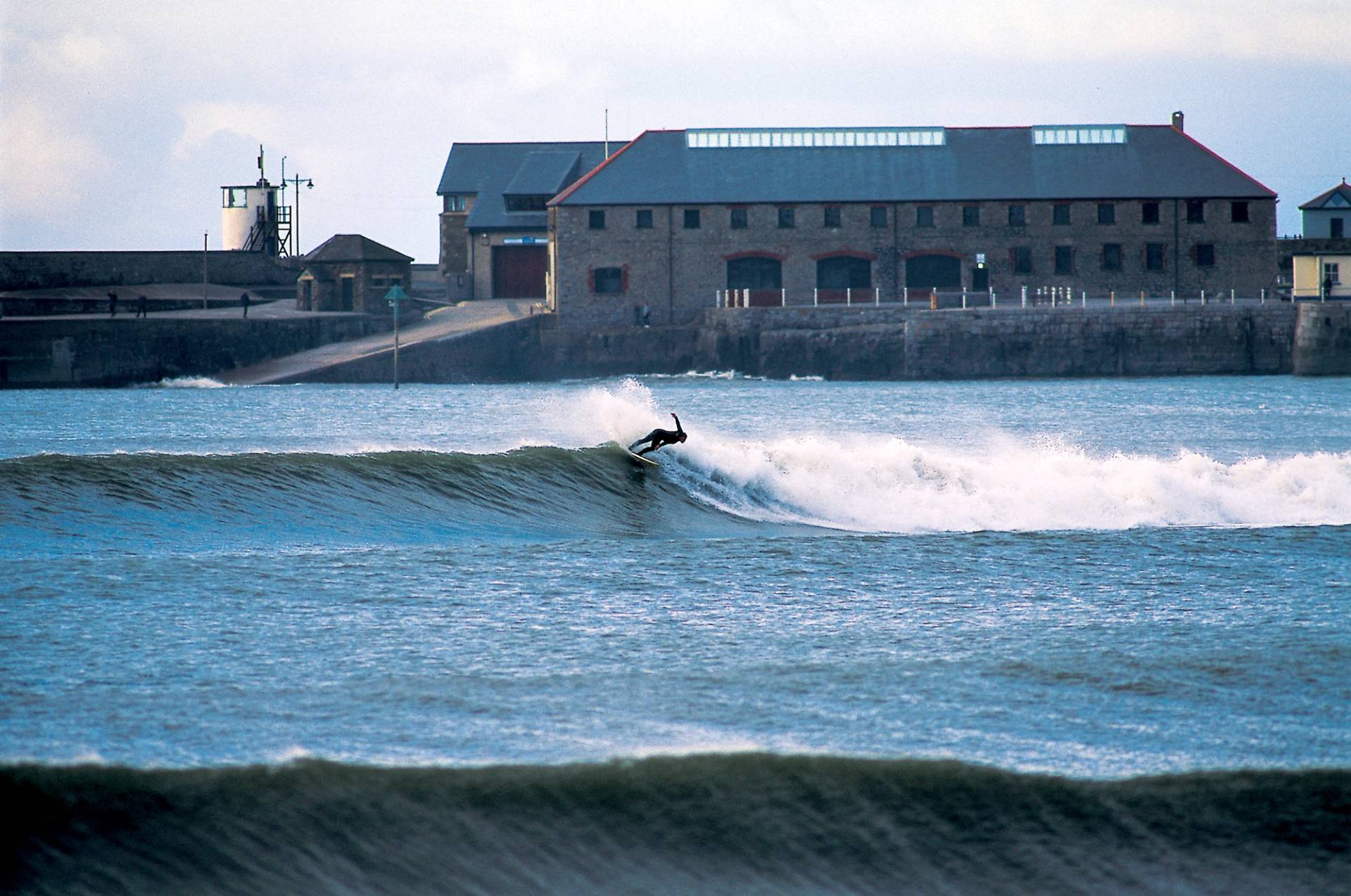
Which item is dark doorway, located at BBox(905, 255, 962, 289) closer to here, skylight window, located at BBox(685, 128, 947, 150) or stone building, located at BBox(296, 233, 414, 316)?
skylight window, located at BBox(685, 128, 947, 150)

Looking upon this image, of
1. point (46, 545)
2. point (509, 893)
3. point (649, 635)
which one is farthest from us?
point (46, 545)

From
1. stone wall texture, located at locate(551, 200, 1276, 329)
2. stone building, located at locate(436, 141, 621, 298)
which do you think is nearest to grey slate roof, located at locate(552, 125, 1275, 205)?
stone wall texture, located at locate(551, 200, 1276, 329)

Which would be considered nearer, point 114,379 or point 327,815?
point 327,815

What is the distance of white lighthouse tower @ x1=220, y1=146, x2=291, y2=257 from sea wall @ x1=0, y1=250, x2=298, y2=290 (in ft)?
23.6

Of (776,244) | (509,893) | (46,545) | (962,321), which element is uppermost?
(776,244)

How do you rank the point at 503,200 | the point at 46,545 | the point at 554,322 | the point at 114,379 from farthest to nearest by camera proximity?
the point at 503,200
the point at 554,322
the point at 114,379
the point at 46,545

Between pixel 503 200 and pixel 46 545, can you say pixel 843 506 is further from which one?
pixel 503 200

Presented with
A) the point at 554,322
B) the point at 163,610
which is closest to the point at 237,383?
the point at 554,322

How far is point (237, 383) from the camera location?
1886 inches

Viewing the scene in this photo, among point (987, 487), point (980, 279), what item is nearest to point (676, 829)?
point (987, 487)

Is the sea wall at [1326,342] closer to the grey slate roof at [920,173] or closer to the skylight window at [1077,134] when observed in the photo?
the grey slate roof at [920,173]

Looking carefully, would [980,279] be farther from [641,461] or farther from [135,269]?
[641,461]

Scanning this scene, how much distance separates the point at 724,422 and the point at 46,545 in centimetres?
1892

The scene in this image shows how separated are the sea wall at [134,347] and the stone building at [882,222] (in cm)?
1173
